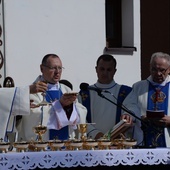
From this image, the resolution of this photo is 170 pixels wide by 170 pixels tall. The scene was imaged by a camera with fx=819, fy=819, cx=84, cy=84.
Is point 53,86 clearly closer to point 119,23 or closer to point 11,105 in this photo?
point 11,105

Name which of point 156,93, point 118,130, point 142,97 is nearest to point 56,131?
point 118,130

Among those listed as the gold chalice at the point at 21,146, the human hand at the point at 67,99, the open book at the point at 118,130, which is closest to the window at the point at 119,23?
the human hand at the point at 67,99

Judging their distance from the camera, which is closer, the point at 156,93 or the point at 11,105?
the point at 11,105

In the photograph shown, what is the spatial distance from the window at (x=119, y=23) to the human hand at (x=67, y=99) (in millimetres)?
7163

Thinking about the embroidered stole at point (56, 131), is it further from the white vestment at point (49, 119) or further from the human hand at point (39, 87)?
the human hand at point (39, 87)

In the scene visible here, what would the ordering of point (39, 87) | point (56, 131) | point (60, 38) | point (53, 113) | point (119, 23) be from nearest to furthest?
1. point (39, 87)
2. point (53, 113)
3. point (56, 131)
4. point (60, 38)
5. point (119, 23)

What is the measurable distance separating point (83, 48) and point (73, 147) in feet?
22.6

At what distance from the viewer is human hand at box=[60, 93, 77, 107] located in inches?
344

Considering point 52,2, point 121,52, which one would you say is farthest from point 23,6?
point 121,52

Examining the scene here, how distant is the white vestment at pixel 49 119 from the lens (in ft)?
29.9

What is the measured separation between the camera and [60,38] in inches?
555

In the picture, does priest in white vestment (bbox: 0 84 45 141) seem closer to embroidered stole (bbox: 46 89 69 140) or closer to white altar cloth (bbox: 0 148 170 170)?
embroidered stole (bbox: 46 89 69 140)

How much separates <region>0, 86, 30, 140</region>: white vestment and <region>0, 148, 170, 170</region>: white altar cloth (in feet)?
4.15

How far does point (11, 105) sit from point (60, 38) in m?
5.38
